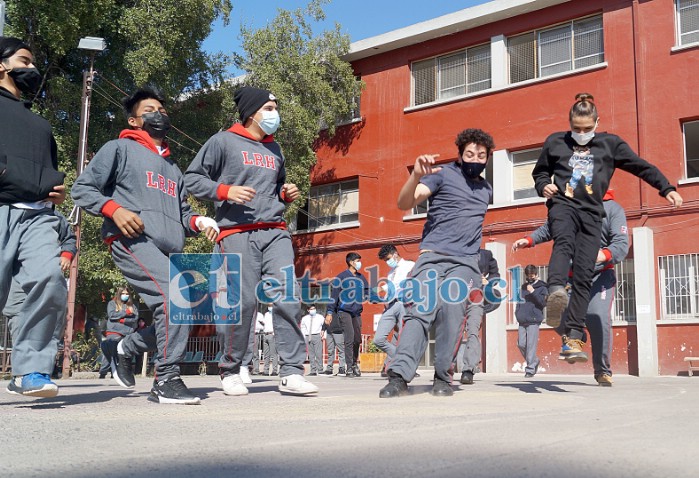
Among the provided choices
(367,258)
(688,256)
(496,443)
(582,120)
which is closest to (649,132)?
(688,256)

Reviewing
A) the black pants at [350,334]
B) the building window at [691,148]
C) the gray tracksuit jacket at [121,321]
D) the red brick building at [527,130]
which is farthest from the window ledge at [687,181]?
the gray tracksuit jacket at [121,321]

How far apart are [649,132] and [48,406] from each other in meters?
16.4

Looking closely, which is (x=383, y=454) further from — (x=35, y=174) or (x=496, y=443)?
(x=35, y=174)

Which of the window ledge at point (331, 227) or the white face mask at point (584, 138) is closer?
the white face mask at point (584, 138)

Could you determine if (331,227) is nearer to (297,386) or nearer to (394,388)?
(297,386)

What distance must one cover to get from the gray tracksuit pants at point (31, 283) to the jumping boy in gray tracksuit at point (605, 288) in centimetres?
492

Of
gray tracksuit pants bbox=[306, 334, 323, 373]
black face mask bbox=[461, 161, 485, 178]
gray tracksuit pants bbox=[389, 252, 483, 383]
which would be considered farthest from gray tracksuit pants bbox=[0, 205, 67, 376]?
gray tracksuit pants bbox=[306, 334, 323, 373]

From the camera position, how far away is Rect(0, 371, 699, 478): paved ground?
7.88 feet

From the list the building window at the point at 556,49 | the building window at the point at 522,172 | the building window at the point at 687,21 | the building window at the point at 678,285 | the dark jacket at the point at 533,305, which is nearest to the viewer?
the dark jacket at the point at 533,305

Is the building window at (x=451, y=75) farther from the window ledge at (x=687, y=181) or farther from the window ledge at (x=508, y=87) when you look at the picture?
the window ledge at (x=687, y=181)

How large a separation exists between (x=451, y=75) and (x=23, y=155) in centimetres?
1880

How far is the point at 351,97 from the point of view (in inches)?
937

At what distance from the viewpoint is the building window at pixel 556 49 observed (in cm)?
1958

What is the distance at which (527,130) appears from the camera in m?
20.3
